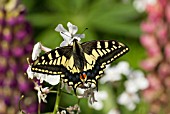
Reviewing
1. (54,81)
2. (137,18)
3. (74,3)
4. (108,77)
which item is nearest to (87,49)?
(54,81)

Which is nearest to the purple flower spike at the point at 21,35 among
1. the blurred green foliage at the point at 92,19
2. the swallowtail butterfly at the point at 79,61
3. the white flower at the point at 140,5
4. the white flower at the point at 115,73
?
the white flower at the point at 115,73

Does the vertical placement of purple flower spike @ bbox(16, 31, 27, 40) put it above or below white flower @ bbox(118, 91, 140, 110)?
above

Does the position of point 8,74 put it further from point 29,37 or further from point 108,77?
point 108,77

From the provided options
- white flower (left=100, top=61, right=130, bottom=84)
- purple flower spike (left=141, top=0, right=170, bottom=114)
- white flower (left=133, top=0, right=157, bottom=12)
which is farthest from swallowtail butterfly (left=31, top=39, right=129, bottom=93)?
white flower (left=133, top=0, right=157, bottom=12)

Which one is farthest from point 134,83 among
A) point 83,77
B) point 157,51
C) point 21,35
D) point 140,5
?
point 140,5

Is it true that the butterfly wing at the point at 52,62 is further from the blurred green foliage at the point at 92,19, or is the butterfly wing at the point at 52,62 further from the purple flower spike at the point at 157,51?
the blurred green foliage at the point at 92,19

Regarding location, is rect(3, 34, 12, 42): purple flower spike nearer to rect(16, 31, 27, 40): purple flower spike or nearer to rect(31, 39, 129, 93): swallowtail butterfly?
rect(16, 31, 27, 40): purple flower spike

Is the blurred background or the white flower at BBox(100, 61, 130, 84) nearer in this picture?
the white flower at BBox(100, 61, 130, 84)
